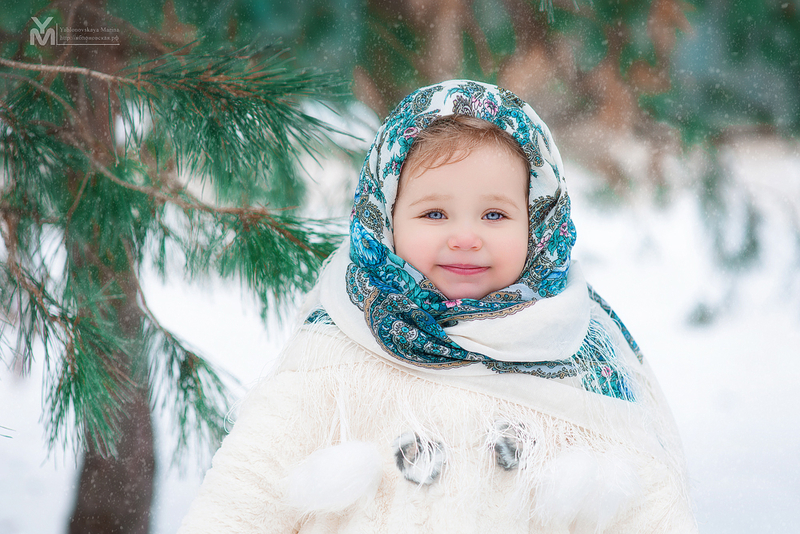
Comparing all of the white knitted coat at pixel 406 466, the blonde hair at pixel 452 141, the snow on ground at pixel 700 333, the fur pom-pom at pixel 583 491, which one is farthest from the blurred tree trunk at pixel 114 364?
the fur pom-pom at pixel 583 491

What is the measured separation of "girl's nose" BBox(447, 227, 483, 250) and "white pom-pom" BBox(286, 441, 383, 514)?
0.25m

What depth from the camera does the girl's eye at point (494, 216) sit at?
75 cm

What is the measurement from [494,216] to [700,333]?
3.03 feet

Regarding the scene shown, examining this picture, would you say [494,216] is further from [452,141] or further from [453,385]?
[453,385]

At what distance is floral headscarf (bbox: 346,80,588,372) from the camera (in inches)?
28.5

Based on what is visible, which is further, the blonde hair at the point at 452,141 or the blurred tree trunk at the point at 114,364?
the blurred tree trunk at the point at 114,364

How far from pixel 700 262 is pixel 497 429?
951 millimetres

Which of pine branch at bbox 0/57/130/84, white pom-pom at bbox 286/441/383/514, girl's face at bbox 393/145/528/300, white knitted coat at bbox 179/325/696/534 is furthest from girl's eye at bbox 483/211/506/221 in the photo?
pine branch at bbox 0/57/130/84

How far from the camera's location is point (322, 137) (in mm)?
1032

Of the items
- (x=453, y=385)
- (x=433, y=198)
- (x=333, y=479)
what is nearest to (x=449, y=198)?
(x=433, y=198)

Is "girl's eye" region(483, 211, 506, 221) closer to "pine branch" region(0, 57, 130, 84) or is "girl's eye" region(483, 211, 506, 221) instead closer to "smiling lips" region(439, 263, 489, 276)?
"smiling lips" region(439, 263, 489, 276)

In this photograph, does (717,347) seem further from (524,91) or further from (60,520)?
(60,520)

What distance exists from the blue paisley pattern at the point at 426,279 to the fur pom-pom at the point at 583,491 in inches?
3.9

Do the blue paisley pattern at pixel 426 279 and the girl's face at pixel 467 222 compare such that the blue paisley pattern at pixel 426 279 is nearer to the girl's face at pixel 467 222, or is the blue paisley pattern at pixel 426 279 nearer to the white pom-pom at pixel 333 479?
the girl's face at pixel 467 222
